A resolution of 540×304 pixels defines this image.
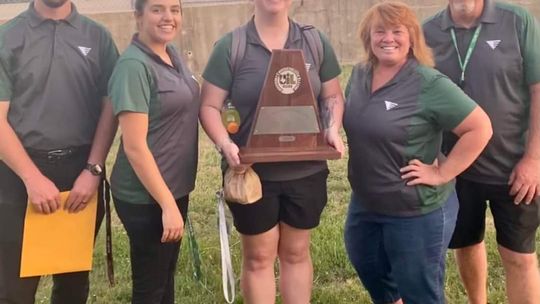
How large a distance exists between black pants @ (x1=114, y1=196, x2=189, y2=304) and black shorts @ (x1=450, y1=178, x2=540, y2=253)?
144cm

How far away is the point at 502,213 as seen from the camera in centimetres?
330

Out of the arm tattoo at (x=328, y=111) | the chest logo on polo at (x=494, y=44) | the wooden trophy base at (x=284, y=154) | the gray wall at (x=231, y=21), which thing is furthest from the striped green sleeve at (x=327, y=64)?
the gray wall at (x=231, y=21)

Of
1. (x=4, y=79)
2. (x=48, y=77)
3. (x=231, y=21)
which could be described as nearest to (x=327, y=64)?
(x=48, y=77)

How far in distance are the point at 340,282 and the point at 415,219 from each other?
1.45m

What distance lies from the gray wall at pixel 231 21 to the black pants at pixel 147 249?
365 inches

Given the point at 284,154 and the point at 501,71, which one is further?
the point at 501,71

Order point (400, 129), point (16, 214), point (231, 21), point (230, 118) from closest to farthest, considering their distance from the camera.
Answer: point (400, 129) < point (16, 214) < point (230, 118) < point (231, 21)

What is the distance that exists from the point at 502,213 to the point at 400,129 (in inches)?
35.0

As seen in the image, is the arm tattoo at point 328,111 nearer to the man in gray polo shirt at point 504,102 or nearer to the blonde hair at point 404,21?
the blonde hair at point 404,21

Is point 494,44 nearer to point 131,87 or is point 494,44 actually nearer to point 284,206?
point 284,206

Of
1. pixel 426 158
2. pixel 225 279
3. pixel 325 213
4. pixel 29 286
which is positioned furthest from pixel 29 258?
pixel 325 213

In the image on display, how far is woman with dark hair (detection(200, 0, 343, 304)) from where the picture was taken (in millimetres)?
2992

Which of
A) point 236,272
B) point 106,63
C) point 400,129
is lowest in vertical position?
point 236,272

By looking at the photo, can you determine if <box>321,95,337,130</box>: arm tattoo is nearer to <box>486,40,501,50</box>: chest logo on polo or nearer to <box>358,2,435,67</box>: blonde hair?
<box>358,2,435,67</box>: blonde hair
